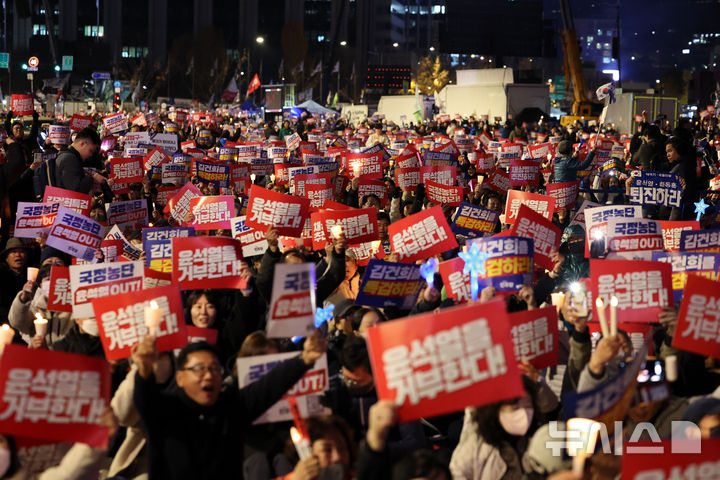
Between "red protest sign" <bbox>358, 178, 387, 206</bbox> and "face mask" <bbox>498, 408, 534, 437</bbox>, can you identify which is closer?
"face mask" <bbox>498, 408, 534, 437</bbox>

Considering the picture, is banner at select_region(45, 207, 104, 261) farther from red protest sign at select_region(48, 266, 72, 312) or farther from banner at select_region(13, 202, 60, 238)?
red protest sign at select_region(48, 266, 72, 312)

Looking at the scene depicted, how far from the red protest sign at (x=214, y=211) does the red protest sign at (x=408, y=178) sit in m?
5.02

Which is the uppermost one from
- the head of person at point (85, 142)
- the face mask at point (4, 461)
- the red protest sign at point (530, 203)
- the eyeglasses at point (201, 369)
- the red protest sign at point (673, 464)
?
the head of person at point (85, 142)

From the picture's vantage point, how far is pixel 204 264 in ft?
23.9

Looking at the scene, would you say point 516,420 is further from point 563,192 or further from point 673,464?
point 563,192

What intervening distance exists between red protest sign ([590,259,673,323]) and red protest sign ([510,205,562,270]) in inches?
79.3

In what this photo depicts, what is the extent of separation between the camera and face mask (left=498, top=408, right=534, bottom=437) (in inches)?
190

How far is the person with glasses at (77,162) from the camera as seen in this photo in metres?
10.1

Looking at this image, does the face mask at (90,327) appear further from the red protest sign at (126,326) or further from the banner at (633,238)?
the banner at (633,238)

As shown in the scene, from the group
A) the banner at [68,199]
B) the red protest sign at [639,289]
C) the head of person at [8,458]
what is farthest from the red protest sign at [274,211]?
the head of person at [8,458]


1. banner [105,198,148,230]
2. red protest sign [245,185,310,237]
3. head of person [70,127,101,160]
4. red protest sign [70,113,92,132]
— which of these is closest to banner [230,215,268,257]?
red protest sign [245,185,310,237]

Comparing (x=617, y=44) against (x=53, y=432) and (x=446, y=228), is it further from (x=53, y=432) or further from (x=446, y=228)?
(x=53, y=432)

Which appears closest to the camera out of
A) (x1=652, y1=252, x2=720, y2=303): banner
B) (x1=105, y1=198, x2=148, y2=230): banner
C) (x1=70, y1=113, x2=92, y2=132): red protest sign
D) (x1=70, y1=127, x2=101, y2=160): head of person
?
(x1=652, y1=252, x2=720, y2=303): banner

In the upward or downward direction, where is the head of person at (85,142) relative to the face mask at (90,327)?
upward
